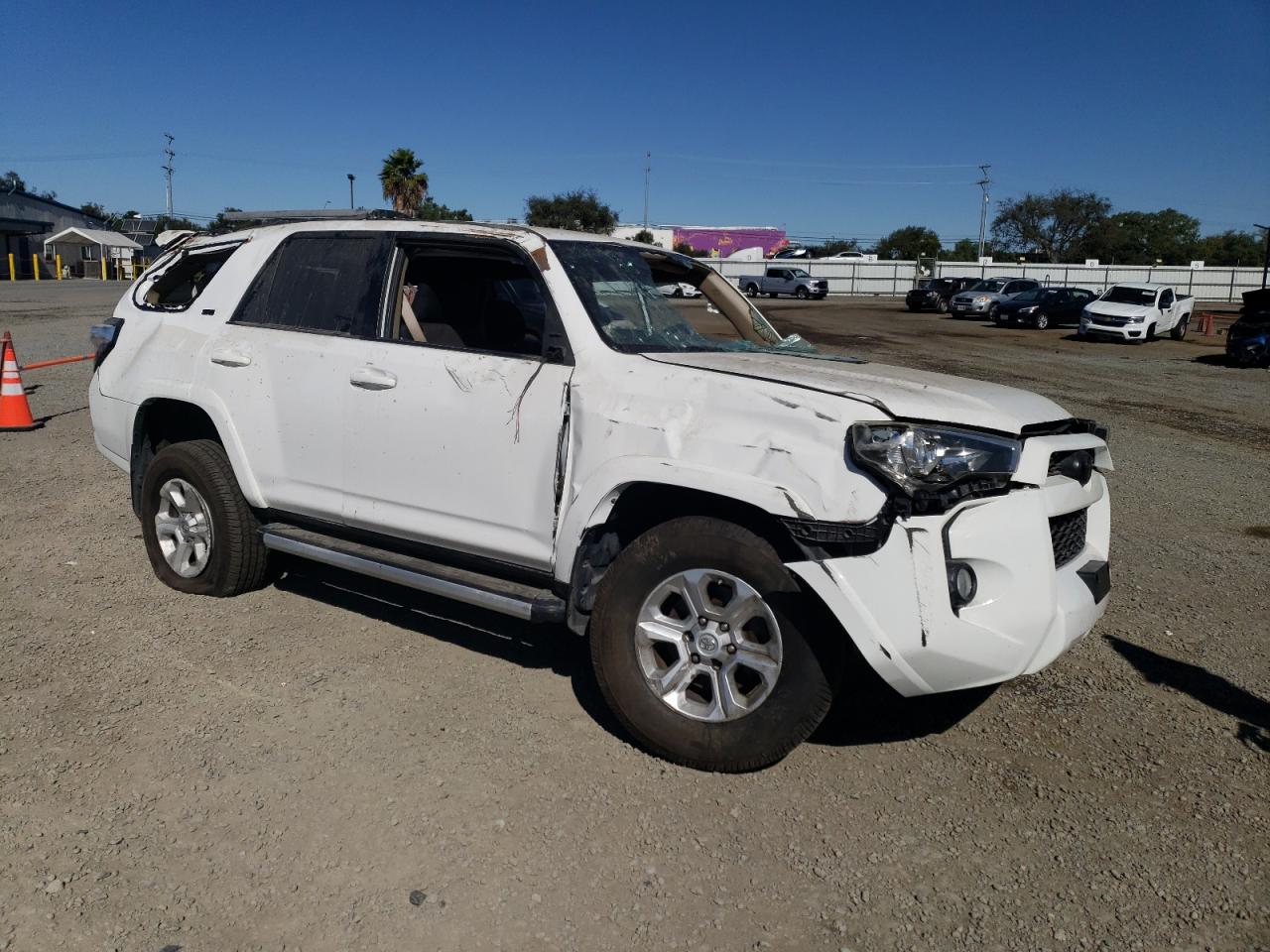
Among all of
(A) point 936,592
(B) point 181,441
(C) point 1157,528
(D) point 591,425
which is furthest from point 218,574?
(C) point 1157,528

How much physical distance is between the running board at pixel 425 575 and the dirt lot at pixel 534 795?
417 mm

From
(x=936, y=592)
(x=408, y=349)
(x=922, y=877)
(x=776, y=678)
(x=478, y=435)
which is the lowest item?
(x=922, y=877)

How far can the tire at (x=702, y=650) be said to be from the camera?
3.40 m

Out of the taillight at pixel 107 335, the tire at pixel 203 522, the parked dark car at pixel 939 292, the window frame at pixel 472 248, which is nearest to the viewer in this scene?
the window frame at pixel 472 248

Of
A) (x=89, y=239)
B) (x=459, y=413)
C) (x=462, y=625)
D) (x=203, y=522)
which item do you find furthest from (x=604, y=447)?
(x=89, y=239)

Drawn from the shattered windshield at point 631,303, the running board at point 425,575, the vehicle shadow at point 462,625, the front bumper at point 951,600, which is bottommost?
the vehicle shadow at point 462,625

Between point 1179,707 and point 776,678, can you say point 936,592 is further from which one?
point 1179,707

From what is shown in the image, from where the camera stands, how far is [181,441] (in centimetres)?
539

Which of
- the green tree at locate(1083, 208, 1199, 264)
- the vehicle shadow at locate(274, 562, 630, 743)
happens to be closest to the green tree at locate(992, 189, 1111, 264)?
the green tree at locate(1083, 208, 1199, 264)

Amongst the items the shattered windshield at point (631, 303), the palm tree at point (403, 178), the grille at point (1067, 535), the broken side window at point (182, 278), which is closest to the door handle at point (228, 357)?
the broken side window at point (182, 278)

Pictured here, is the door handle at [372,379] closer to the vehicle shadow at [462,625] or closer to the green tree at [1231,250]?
the vehicle shadow at [462,625]

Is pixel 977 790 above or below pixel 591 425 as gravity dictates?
below

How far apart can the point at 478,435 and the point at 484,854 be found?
1627 millimetres

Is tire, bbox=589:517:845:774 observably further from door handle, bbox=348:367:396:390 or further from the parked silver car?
the parked silver car
